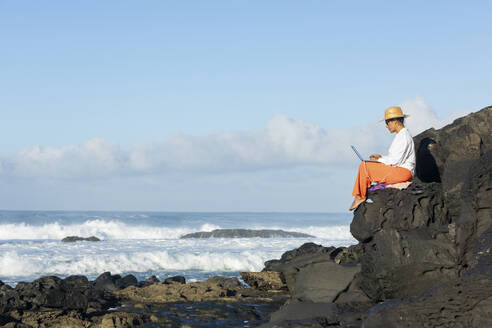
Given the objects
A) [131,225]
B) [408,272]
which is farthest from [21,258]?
[131,225]

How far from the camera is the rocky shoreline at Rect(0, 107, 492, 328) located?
533cm

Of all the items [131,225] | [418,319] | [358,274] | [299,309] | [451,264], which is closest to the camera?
[418,319]

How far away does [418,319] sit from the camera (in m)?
5.17

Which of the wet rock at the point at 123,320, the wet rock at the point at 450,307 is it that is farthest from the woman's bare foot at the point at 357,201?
the wet rock at the point at 123,320

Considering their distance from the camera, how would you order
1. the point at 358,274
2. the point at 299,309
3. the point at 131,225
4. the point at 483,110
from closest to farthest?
1. the point at 299,309
2. the point at 358,274
3. the point at 483,110
4. the point at 131,225

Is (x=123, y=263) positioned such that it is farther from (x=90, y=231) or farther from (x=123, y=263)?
(x=90, y=231)

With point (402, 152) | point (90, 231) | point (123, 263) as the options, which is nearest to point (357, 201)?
point (402, 152)

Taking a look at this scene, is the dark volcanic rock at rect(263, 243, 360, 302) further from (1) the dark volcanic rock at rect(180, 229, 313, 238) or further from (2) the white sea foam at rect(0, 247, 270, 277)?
(1) the dark volcanic rock at rect(180, 229, 313, 238)

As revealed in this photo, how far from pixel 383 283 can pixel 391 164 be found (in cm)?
170

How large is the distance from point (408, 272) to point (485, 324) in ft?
8.39

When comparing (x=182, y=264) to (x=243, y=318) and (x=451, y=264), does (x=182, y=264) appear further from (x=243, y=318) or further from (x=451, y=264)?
(x=451, y=264)

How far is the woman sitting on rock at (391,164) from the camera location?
8062mm

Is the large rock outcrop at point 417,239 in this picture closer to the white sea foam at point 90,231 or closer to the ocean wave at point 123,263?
the ocean wave at point 123,263

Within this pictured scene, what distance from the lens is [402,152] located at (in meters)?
7.98
